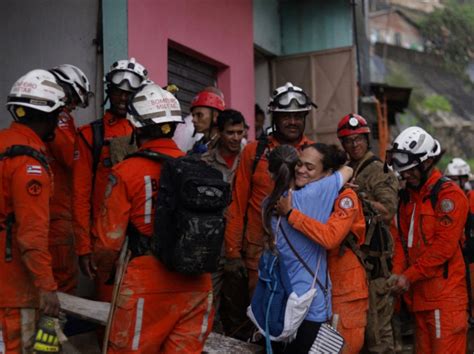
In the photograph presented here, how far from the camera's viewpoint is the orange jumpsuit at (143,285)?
12.7ft

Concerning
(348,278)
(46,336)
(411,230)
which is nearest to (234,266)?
(348,278)

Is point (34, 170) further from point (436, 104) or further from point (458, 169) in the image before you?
point (436, 104)

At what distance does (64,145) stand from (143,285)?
5.99ft

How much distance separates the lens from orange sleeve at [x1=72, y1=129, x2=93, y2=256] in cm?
505

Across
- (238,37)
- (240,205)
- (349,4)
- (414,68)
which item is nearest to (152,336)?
(240,205)

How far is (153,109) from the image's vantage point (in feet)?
13.4

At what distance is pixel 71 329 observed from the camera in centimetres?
550

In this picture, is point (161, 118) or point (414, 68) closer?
point (161, 118)

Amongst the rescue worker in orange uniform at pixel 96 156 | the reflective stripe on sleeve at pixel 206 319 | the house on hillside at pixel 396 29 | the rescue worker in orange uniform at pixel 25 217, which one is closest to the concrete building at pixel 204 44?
the rescue worker in orange uniform at pixel 96 156

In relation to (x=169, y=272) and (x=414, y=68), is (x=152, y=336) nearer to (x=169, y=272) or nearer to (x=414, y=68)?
(x=169, y=272)

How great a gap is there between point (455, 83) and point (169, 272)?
184 ft

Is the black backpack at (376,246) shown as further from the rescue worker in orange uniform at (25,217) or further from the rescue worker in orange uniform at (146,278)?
the rescue worker in orange uniform at (25,217)

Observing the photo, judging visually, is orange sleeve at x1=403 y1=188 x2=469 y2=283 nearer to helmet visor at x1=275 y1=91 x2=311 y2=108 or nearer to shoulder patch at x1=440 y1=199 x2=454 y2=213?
shoulder patch at x1=440 y1=199 x2=454 y2=213

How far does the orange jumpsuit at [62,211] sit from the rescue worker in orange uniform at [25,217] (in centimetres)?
107
